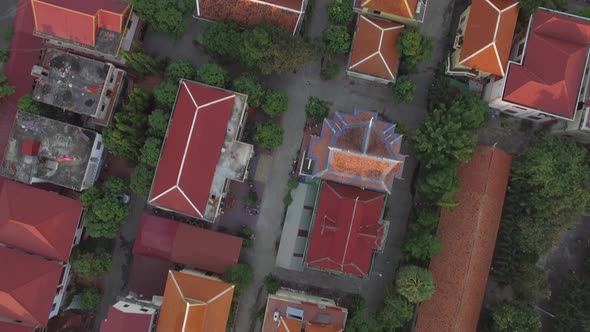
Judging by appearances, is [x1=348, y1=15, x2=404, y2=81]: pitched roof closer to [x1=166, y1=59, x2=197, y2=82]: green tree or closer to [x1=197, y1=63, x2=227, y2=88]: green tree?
[x1=197, y1=63, x2=227, y2=88]: green tree

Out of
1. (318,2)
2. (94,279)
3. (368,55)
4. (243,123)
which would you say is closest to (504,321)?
(368,55)

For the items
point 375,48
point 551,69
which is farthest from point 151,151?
point 551,69

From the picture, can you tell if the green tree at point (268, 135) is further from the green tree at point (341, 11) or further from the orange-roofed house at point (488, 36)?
the orange-roofed house at point (488, 36)

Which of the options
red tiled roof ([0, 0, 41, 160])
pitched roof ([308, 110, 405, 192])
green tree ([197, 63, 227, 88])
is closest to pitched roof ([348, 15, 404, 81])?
pitched roof ([308, 110, 405, 192])

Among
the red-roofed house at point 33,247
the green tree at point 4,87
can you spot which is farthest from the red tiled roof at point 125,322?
the green tree at point 4,87

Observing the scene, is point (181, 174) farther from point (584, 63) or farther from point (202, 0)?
point (584, 63)
